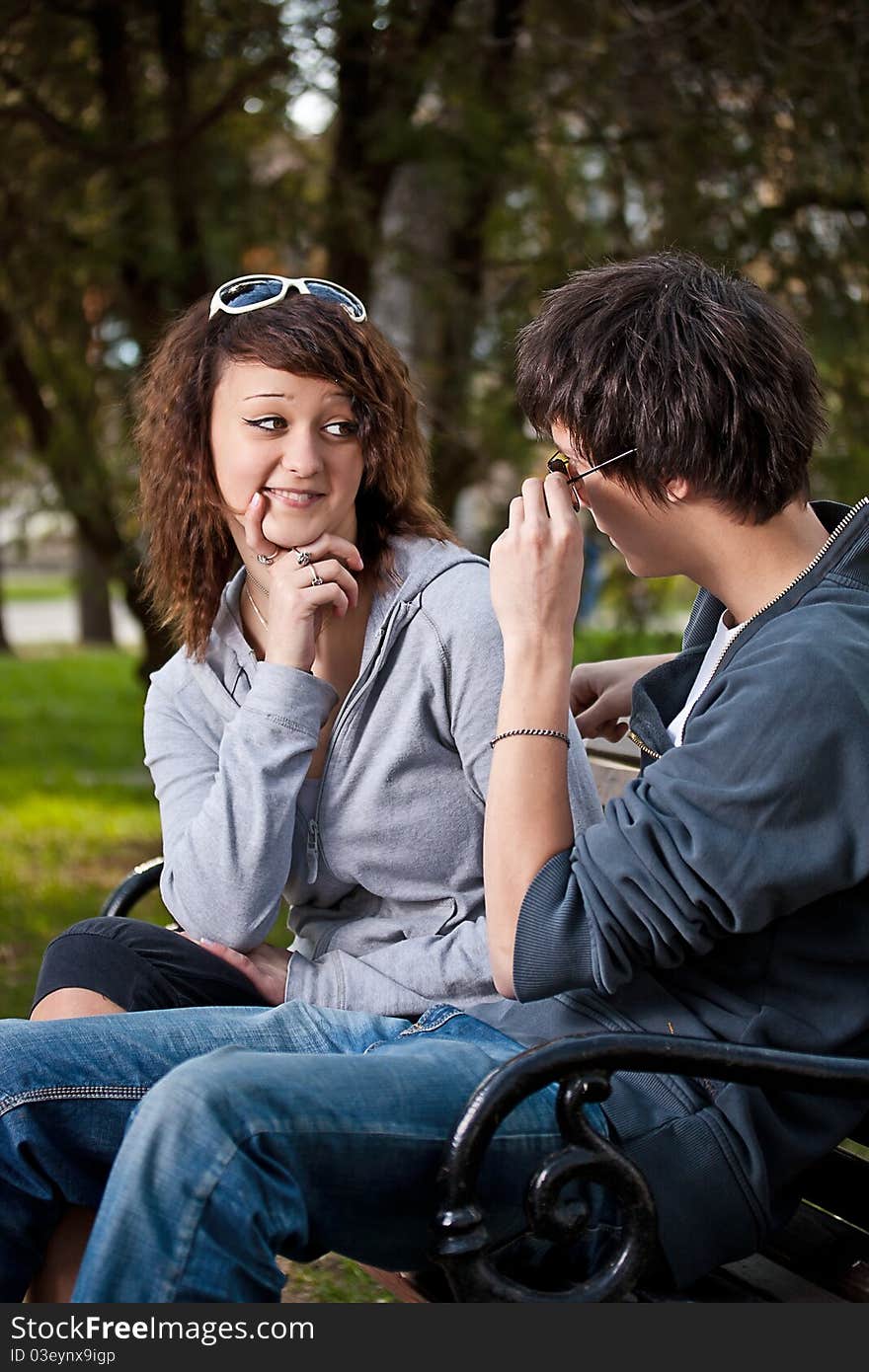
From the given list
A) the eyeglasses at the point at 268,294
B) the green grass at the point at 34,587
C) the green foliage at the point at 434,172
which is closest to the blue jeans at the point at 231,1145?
the eyeglasses at the point at 268,294

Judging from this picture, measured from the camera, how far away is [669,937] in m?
2.01

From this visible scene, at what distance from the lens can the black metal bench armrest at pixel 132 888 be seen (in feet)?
10.2

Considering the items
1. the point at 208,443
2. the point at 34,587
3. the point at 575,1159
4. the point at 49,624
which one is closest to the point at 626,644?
the point at 208,443

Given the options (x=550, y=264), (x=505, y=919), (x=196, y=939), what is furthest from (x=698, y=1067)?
(x=550, y=264)

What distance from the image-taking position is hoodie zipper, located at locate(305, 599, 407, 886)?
2.64 meters

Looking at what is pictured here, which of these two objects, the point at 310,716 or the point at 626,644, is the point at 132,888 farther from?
the point at 626,644

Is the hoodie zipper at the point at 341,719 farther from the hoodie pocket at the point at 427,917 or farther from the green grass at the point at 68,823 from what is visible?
the green grass at the point at 68,823

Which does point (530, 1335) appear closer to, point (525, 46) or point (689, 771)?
point (689, 771)

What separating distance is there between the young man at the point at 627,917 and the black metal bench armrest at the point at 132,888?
75 centimetres

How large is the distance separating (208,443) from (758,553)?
1.12 m

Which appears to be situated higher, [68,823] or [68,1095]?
[68,1095]

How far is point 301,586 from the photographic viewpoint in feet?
8.66

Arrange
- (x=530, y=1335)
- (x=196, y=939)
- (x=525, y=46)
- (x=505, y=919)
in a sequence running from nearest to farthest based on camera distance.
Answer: (x=530, y=1335) < (x=505, y=919) < (x=196, y=939) < (x=525, y=46)

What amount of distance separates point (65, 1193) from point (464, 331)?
4.98 m
